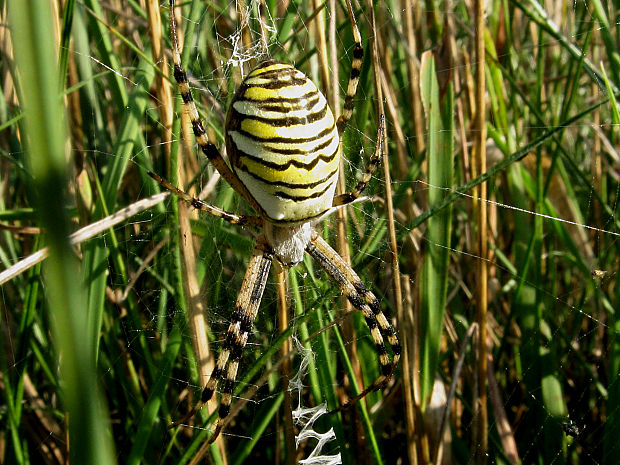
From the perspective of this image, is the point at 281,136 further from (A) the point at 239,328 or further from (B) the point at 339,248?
(A) the point at 239,328

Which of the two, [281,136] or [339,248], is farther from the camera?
[339,248]

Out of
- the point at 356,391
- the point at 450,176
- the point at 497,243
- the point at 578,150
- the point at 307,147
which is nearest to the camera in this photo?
the point at 307,147

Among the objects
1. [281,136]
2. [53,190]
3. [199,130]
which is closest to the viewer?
[53,190]

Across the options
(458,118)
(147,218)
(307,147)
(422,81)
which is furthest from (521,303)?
(147,218)

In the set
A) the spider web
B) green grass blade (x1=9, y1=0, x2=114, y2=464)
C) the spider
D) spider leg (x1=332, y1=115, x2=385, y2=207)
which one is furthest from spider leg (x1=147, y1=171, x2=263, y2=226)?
green grass blade (x1=9, y1=0, x2=114, y2=464)

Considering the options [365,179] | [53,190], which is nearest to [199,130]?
[365,179]

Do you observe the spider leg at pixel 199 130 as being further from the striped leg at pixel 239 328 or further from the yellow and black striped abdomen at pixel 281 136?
the striped leg at pixel 239 328

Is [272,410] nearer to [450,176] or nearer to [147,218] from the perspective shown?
Answer: [147,218]
